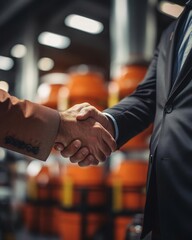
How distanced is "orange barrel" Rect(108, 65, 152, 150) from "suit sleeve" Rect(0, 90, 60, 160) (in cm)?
179

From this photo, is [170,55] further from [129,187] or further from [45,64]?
[45,64]

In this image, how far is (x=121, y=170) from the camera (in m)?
3.48

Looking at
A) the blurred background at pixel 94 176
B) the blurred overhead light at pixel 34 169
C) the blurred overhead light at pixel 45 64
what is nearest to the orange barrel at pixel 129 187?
the blurred background at pixel 94 176

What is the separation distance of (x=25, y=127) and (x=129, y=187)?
78.4 inches

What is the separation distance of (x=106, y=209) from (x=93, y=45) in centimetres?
896

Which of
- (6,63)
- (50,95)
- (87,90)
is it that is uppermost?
(87,90)

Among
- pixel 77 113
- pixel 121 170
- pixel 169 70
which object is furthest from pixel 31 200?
pixel 169 70

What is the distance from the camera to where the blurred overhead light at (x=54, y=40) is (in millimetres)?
10812

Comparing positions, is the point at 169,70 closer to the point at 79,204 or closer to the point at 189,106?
the point at 189,106

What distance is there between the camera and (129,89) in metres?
3.35

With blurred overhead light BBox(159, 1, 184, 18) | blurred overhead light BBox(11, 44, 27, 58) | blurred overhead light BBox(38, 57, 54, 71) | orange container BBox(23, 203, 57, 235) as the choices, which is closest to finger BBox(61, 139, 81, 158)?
orange container BBox(23, 203, 57, 235)

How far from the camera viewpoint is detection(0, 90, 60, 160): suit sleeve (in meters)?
1.56

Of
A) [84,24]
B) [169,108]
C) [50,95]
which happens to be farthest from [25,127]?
[84,24]

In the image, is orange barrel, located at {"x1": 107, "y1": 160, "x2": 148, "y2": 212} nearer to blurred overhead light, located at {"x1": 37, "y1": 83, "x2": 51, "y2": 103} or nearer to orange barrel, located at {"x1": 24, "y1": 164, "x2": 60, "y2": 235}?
blurred overhead light, located at {"x1": 37, "y1": 83, "x2": 51, "y2": 103}
